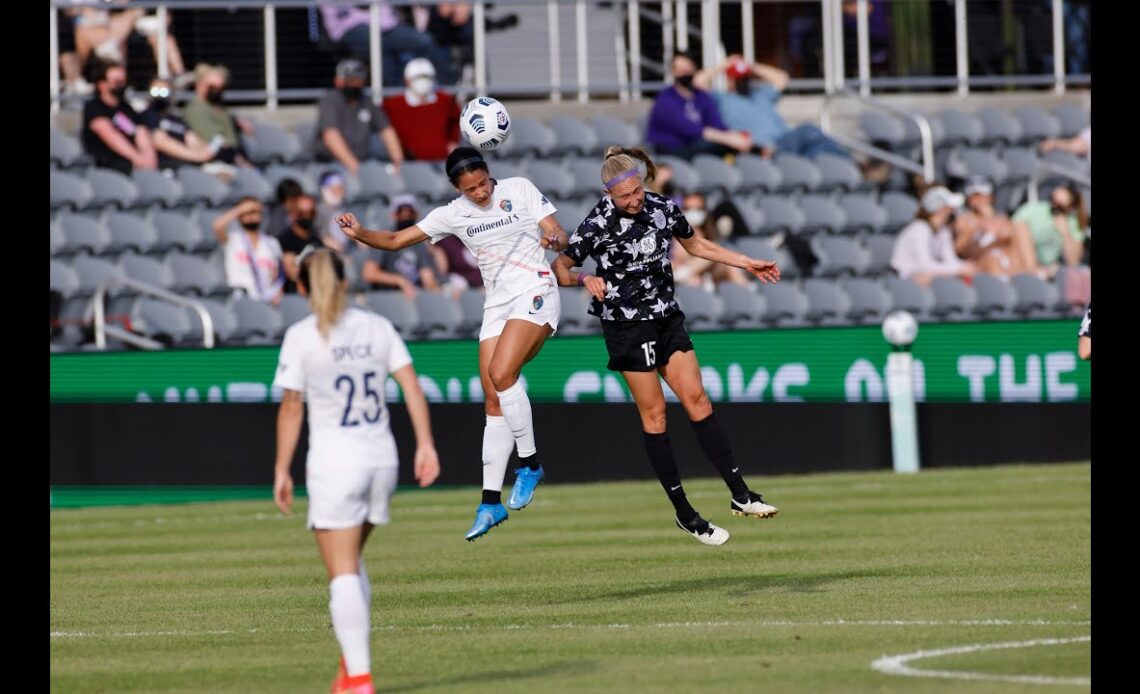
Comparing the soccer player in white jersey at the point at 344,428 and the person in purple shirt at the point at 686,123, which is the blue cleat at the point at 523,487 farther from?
the person in purple shirt at the point at 686,123

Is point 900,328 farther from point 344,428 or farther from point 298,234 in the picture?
point 344,428

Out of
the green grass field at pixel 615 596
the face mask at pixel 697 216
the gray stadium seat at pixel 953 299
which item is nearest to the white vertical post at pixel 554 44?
the face mask at pixel 697 216

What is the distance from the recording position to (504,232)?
1286 centimetres

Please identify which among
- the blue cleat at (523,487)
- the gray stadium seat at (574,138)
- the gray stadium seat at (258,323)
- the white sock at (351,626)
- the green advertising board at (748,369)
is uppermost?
the gray stadium seat at (574,138)

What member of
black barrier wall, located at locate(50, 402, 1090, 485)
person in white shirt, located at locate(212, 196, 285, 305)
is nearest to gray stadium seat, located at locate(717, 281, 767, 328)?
black barrier wall, located at locate(50, 402, 1090, 485)

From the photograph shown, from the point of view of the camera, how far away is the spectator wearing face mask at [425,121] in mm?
24484

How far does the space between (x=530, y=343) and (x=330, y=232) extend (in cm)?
976

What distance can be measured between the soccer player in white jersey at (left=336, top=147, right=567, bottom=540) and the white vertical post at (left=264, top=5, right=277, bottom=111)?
488 inches

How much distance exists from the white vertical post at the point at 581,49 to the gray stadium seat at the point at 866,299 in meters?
4.38

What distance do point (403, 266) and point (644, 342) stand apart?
10.3 metres

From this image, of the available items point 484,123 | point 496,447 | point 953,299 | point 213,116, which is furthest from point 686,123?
point 484,123

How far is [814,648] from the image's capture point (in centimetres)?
998

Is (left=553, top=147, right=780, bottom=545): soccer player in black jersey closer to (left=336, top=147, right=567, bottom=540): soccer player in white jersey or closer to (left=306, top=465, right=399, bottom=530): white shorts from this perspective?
(left=336, top=147, right=567, bottom=540): soccer player in white jersey

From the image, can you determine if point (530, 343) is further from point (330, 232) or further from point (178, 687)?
point (330, 232)
